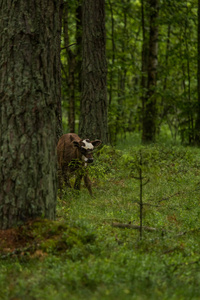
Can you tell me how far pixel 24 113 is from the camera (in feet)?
18.4

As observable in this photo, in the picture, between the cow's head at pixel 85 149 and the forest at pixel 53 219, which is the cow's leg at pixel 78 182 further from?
the forest at pixel 53 219

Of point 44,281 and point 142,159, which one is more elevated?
point 142,159

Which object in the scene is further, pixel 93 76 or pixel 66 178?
pixel 93 76

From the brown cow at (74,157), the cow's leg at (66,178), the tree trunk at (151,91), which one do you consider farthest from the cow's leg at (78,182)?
the tree trunk at (151,91)

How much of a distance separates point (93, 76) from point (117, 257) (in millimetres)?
8618

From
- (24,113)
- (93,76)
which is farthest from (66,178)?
(93,76)

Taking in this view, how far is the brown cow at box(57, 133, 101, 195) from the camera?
923 cm

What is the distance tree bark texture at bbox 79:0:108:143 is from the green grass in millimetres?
4531

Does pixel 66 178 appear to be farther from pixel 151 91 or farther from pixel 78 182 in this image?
pixel 151 91

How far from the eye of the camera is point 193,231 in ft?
21.1

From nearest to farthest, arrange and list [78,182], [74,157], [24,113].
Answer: [24,113] < [78,182] < [74,157]

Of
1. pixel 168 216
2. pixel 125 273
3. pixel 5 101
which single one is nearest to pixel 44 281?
pixel 125 273

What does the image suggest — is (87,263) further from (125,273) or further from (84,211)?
(84,211)

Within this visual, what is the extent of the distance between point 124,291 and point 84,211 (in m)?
3.41
